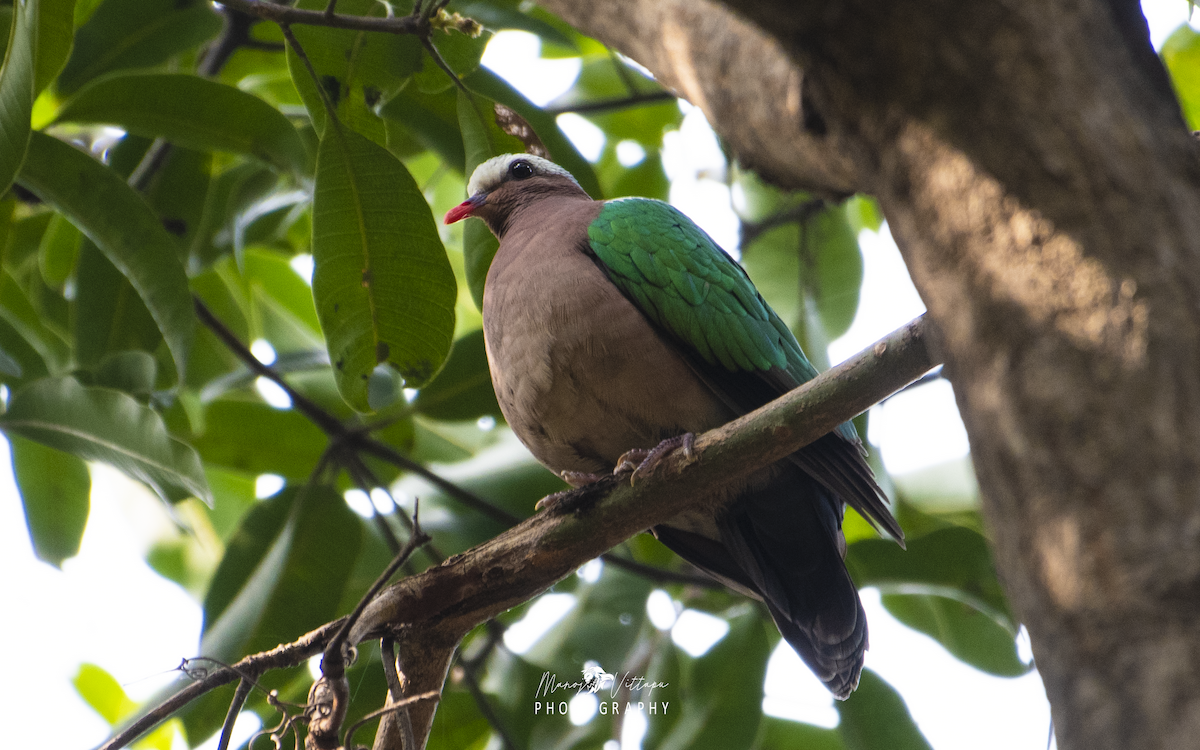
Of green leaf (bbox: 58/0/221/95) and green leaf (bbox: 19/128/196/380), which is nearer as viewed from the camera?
green leaf (bbox: 19/128/196/380)

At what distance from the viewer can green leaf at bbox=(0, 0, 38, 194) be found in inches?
85.7

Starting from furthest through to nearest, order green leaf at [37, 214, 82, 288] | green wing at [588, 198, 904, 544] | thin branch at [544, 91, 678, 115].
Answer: thin branch at [544, 91, 678, 115], green leaf at [37, 214, 82, 288], green wing at [588, 198, 904, 544]

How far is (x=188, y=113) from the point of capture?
118 inches

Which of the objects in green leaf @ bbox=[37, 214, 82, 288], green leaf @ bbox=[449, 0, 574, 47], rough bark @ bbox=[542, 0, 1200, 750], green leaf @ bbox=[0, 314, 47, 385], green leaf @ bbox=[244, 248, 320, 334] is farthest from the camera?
green leaf @ bbox=[244, 248, 320, 334]

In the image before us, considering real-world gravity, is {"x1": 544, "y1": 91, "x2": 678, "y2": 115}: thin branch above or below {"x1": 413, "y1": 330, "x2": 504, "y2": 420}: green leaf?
above

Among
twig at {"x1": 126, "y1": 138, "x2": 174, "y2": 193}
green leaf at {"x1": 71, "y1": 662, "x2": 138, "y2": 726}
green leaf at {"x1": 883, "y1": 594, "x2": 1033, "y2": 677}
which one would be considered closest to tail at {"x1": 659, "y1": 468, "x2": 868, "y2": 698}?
green leaf at {"x1": 883, "y1": 594, "x2": 1033, "y2": 677}

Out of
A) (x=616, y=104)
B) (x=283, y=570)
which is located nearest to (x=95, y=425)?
(x=283, y=570)

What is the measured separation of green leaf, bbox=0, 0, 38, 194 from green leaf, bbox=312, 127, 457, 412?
67cm

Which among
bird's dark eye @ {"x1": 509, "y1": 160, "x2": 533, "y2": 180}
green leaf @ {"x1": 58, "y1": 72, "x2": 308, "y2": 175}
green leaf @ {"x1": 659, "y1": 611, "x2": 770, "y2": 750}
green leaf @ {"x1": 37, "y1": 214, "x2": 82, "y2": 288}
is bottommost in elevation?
green leaf @ {"x1": 659, "y1": 611, "x2": 770, "y2": 750}

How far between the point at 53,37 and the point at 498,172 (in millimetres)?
1346

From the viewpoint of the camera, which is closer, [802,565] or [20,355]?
[802,565]

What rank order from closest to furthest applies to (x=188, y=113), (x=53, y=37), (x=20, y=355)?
(x=53, y=37) → (x=188, y=113) → (x=20, y=355)

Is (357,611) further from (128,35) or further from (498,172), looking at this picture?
(128,35)

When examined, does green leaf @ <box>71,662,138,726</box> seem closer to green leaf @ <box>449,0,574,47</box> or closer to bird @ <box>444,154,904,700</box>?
bird @ <box>444,154,904,700</box>
